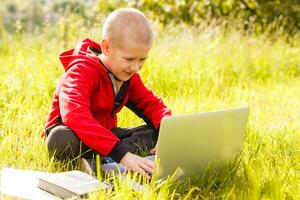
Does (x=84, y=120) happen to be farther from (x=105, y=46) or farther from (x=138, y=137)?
(x=138, y=137)

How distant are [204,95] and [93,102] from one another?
1773 mm

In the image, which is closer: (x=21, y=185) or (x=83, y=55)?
(x=21, y=185)

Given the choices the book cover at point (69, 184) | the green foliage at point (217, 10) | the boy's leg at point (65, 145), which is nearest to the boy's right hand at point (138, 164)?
the book cover at point (69, 184)

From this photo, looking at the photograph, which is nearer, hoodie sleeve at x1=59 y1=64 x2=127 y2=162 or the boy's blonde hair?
hoodie sleeve at x1=59 y1=64 x2=127 y2=162

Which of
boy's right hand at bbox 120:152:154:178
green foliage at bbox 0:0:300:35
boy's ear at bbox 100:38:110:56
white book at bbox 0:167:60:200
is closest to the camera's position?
white book at bbox 0:167:60:200

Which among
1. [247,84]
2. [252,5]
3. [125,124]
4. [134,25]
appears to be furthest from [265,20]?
[134,25]

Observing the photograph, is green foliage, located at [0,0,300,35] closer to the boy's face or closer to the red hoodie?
the red hoodie

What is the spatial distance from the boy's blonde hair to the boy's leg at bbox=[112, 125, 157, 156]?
626 millimetres

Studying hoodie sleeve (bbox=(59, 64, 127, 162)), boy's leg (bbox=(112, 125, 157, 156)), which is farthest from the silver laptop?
boy's leg (bbox=(112, 125, 157, 156))

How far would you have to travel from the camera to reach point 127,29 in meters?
3.12

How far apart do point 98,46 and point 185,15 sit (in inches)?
236

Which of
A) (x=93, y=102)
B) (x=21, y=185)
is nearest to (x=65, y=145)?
(x=93, y=102)

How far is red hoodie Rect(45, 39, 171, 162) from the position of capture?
9.63 ft

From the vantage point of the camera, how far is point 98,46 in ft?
11.7
